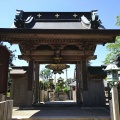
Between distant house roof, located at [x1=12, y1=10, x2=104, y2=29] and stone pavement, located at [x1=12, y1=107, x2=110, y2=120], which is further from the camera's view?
distant house roof, located at [x1=12, y1=10, x2=104, y2=29]

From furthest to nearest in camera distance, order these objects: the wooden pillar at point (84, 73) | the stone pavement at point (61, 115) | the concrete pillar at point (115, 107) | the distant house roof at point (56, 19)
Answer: the wooden pillar at point (84, 73) → the distant house roof at point (56, 19) → the stone pavement at point (61, 115) → the concrete pillar at point (115, 107)

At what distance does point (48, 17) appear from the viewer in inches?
419

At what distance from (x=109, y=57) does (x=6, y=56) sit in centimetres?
1681

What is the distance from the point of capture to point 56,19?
33.9ft

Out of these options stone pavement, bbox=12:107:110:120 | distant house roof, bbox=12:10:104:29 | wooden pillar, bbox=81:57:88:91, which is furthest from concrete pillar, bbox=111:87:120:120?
distant house roof, bbox=12:10:104:29

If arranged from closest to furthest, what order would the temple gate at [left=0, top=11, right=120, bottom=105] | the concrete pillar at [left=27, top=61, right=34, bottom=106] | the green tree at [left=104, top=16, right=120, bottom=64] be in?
the temple gate at [left=0, top=11, right=120, bottom=105]
the concrete pillar at [left=27, top=61, right=34, bottom=106]
the green tree at [left=104, top=16, right=120, bottom=64]

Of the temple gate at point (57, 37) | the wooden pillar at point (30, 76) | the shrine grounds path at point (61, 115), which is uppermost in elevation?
the temple gate at point (57, 37)

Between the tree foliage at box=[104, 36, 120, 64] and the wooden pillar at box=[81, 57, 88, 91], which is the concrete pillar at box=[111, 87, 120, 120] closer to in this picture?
the wooden pillar at box=[81, 57, 88, 91]

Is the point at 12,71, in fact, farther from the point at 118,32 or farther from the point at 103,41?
the point at 118,32

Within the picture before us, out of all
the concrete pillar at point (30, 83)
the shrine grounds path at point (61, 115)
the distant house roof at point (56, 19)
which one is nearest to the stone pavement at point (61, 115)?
the shrine grounds path at point (61, 115)

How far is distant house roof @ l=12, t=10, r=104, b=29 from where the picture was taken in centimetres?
911

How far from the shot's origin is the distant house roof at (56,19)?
9108 mm

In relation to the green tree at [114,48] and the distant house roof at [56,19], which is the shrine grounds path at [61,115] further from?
the green tree at [114,48]

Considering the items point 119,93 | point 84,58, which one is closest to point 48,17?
point 84,58
